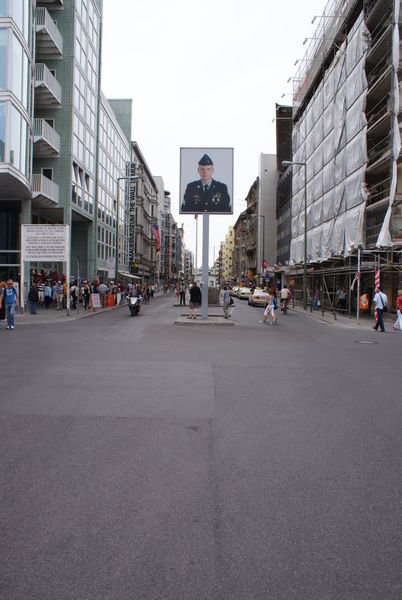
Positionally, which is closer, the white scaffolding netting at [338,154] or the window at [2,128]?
the window at [2,128]

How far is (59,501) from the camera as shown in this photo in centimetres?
366

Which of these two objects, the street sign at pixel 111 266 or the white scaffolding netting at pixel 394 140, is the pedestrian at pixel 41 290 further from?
the white scaffolding netting at pixel 394 140

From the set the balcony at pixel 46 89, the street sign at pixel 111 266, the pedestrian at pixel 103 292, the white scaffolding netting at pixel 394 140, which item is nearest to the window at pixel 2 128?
the balcony at pixel 46 89

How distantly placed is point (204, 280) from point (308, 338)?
778 centimetres

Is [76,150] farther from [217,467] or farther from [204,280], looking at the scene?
[217,467]

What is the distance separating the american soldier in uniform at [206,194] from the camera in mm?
21594

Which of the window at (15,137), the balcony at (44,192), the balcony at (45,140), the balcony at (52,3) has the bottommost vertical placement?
the balcony at (44,192)

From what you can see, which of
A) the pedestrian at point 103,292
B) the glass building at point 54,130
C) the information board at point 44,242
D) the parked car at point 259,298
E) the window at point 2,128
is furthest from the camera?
the parked car at point 259,298

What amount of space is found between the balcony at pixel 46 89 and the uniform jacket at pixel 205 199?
43.8ft

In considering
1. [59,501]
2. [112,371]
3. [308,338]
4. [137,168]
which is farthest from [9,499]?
[137,168]

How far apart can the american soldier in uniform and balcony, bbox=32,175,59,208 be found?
35.4 ft

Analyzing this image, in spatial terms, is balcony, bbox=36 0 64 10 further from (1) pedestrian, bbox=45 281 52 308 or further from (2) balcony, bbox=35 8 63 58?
(1) pedestrian, bbox=45 281 52 308

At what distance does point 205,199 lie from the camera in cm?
2166

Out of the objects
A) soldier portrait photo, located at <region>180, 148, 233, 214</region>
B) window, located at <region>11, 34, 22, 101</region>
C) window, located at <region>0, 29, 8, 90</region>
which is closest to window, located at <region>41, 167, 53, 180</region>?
window, located at <region>11, 34, 22, 101</region>
